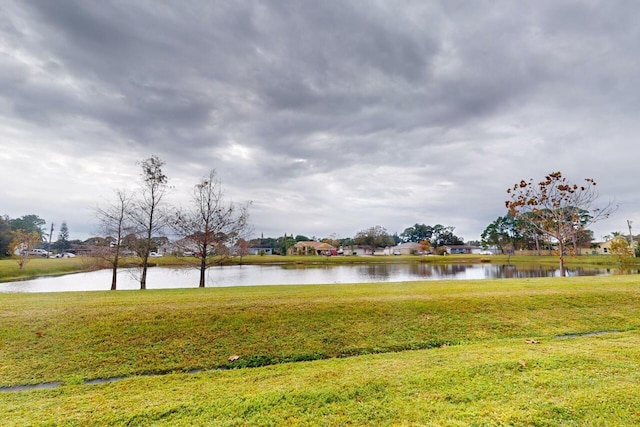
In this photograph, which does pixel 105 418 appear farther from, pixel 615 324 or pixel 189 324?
pixel 615 324

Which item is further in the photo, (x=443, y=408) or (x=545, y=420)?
(x=443, y=408)

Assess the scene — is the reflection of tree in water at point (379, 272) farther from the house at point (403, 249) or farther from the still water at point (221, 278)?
the house at point (403, 249)

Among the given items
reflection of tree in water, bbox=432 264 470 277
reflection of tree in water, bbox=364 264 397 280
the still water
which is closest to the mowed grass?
the still water

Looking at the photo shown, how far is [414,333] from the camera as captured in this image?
22.3ft

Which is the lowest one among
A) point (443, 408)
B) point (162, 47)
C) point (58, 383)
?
point (58, 383)

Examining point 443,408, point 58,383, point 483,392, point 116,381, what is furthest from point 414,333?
point 58,383

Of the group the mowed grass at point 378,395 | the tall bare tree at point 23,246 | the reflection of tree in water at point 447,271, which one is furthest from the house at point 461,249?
the mowed grass at point 378,395

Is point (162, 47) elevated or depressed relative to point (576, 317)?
elevated

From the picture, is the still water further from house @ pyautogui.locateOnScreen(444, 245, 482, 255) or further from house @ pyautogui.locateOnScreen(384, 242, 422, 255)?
house @ pyautogui.locateOnScreen(444, 245, 482, 255)

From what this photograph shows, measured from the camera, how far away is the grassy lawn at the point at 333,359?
3.35 metres

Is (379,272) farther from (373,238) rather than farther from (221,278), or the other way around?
(373,238)

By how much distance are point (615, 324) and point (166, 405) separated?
954 centimetres

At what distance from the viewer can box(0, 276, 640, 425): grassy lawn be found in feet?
11.0

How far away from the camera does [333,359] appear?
17.9 feet
